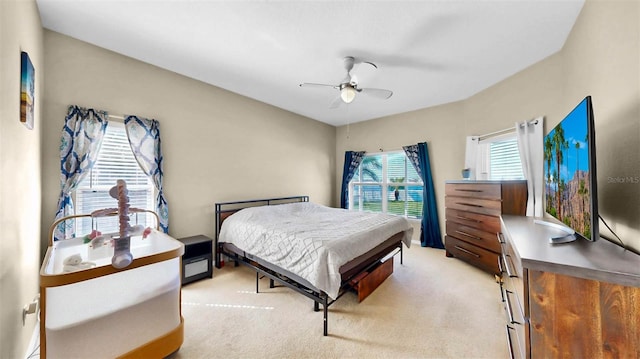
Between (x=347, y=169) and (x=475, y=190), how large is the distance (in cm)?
274

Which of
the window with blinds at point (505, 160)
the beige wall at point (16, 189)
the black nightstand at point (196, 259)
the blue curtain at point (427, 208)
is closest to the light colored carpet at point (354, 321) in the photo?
the black nightstand at point (196, 259)

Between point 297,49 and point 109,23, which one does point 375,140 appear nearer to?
point 297,49

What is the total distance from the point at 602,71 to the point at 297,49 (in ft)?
8.17

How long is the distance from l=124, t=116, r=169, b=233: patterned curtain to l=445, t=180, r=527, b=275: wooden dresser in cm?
409

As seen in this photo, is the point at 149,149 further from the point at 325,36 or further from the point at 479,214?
the point at 479,214

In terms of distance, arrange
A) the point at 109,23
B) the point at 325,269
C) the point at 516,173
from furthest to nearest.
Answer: the point at 516,173 < the point at 109,23 < the point at 325,269

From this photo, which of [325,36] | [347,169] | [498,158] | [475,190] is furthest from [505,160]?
[325,36]

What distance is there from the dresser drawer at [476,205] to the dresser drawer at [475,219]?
52 millimetres

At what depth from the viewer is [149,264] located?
4.74ft

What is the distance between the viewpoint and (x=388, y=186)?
16.4 feet

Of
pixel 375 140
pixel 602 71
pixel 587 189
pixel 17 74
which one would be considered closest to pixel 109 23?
pixel 17 74

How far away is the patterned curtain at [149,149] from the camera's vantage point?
8.48ft

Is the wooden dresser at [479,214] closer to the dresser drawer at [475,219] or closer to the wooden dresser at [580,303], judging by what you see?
the dresser drawer at [475,219]

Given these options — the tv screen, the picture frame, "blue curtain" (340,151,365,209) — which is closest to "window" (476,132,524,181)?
the tv screen
